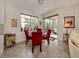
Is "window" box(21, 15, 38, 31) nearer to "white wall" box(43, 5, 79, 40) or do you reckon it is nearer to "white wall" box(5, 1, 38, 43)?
"white wall" box(5, 1, 38, 43)

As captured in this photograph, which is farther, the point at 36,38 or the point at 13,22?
the point at 13,22

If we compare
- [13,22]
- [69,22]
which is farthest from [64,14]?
→ [13,22]

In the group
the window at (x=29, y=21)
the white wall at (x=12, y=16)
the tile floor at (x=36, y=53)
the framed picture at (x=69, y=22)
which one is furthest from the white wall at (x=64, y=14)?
the tile floor at (x=36, y=53)

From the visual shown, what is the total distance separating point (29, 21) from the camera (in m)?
9.98

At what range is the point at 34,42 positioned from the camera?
529 centimetres

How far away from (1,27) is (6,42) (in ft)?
3.05

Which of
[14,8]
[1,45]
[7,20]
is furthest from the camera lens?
[14,8]

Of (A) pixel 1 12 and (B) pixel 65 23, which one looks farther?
(B) pixel 65 23

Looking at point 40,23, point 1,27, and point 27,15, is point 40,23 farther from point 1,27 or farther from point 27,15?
point 1,27

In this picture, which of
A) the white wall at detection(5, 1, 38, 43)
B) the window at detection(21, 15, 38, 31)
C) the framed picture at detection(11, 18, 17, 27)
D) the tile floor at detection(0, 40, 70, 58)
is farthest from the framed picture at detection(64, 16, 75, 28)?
the framed picture at detection(11, 18, 17, 27)

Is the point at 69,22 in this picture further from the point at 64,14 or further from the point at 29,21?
the point at 29,21

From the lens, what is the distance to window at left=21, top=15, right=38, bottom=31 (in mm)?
9081

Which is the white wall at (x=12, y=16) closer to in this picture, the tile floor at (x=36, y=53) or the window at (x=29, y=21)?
the window at (x=29, y=21)

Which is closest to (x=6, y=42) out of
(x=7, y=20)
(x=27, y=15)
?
(x=7, y=20)
